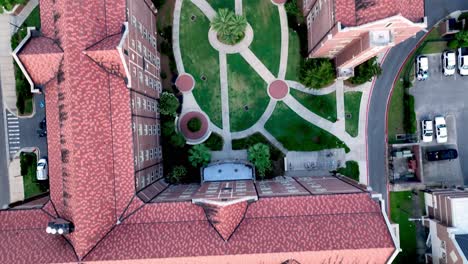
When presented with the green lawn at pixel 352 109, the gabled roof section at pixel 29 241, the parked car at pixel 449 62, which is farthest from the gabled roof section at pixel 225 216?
the parked car at pixel 449 62

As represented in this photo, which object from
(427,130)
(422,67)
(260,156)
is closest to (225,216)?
(260,156)

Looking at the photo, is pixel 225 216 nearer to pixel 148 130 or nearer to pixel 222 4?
pixel 148 130

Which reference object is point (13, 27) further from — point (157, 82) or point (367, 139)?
point (367, 139)

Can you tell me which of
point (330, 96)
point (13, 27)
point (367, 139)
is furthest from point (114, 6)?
point (367, 139)

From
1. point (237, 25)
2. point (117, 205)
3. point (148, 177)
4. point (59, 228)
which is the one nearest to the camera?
point (59, 228)

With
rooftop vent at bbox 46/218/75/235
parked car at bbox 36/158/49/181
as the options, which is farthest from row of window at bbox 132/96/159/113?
parked car at bbox 36/158/49/181

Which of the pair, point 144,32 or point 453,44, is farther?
point 453,44
